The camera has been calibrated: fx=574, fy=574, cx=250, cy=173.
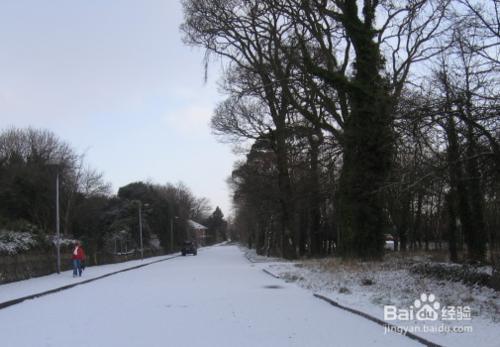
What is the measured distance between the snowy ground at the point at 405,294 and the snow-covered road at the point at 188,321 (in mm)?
604

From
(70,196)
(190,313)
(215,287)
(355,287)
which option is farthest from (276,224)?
(190,313)

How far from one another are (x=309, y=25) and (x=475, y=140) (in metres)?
15.2

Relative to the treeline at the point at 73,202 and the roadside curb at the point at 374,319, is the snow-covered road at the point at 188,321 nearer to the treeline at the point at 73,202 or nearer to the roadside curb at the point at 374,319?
the roadside curb at the point at 374,319

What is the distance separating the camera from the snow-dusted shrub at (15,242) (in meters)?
25.5

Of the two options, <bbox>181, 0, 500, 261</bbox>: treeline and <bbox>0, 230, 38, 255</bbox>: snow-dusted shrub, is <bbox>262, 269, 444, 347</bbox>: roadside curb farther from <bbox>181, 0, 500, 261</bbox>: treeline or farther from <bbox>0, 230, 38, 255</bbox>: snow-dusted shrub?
<bbox>0, 230, 38, 255</bbox>: snow-dusted shrub

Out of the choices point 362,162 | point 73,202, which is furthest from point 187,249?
point 362,162

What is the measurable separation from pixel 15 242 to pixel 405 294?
19963 millimetres

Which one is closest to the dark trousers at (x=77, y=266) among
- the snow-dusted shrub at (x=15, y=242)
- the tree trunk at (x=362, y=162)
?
the snow-dusted shrub at (x=15, y=242)

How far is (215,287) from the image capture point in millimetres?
20688

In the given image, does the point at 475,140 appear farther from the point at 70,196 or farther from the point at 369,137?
the point at 70,196

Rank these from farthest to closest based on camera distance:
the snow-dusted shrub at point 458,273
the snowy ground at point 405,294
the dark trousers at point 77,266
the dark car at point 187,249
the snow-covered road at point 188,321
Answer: the dark car at point 187,249, the dark trousers at point 77,266, the snow-dusted shrub at point 458,273, the snow-covered road at point 188,321, the snowy ground at point 405,294

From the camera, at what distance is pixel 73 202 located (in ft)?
204

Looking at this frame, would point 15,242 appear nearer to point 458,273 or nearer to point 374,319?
point 458,273

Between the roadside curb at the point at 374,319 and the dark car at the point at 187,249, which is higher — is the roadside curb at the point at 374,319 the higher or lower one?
the higher one
